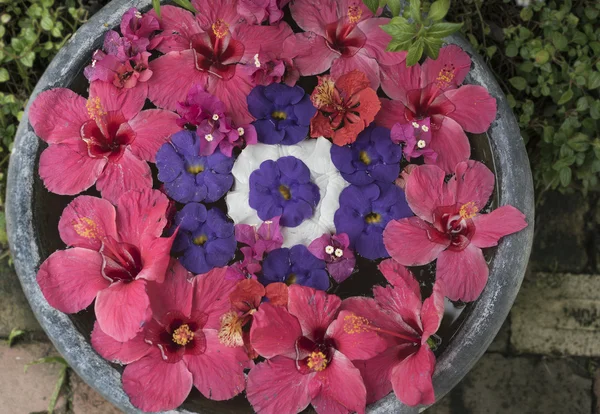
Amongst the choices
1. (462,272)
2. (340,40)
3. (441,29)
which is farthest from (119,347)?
(441,29)

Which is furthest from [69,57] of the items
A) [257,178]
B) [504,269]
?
[504,269]

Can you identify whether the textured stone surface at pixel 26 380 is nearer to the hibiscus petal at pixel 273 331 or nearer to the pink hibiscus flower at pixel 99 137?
the pink hibiscus flower at pixel 99 137

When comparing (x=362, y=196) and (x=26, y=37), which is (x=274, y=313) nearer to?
(x=362, y=196)

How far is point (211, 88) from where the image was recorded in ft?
5.61

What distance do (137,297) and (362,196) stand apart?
0.61 metres

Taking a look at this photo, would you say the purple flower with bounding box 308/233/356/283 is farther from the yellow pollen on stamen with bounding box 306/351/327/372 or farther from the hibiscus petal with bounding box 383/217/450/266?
the yellow pollen on stamen with bounding box 306/351/327/372

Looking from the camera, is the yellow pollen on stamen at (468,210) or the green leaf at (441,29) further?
the yellow pollen on stamen at (468,210)

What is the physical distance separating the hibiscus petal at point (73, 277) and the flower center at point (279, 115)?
1.88 feet

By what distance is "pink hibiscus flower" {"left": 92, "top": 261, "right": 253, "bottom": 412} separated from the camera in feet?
5.22

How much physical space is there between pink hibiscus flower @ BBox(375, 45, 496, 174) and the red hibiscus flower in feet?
0.37

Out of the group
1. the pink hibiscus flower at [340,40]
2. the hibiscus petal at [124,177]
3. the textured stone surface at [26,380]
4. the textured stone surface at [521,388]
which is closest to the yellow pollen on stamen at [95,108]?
the hibiscus petal at [124,177]

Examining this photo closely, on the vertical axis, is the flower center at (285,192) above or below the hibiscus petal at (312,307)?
above

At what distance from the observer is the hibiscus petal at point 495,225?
1.67 metres

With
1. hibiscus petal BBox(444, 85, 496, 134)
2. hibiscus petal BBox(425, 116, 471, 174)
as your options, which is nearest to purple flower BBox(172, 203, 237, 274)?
hibiscus petal BBox(425, 116, 471, 174)
